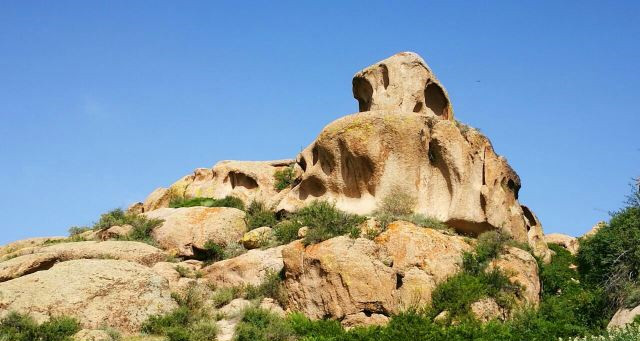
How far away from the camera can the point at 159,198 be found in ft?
129

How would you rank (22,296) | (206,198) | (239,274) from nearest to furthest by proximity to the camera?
(22,296) → (239,274) → (206,198)

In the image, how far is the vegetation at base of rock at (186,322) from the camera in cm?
2017

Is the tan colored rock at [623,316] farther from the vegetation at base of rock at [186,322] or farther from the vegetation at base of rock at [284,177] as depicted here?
the vegetation at base of rock at [284,177]

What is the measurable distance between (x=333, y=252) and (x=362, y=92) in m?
14.0

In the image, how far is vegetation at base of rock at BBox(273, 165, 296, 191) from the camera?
3466 cm

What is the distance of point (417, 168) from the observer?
28.6 meters

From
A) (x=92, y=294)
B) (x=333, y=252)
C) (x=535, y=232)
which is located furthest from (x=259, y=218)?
(x=535, y=232)

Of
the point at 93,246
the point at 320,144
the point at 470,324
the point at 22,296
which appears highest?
the point at 320,144

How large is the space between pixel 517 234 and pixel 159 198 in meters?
18.1

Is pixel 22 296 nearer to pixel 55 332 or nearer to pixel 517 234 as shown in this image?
pixel 55 332

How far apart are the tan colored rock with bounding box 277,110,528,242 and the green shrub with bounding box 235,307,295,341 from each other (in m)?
7.85

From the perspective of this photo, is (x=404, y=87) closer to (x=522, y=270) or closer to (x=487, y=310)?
(x=522, y=270)

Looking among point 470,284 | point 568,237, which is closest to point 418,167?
point 470,284

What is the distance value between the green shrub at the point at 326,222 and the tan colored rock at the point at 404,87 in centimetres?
714
